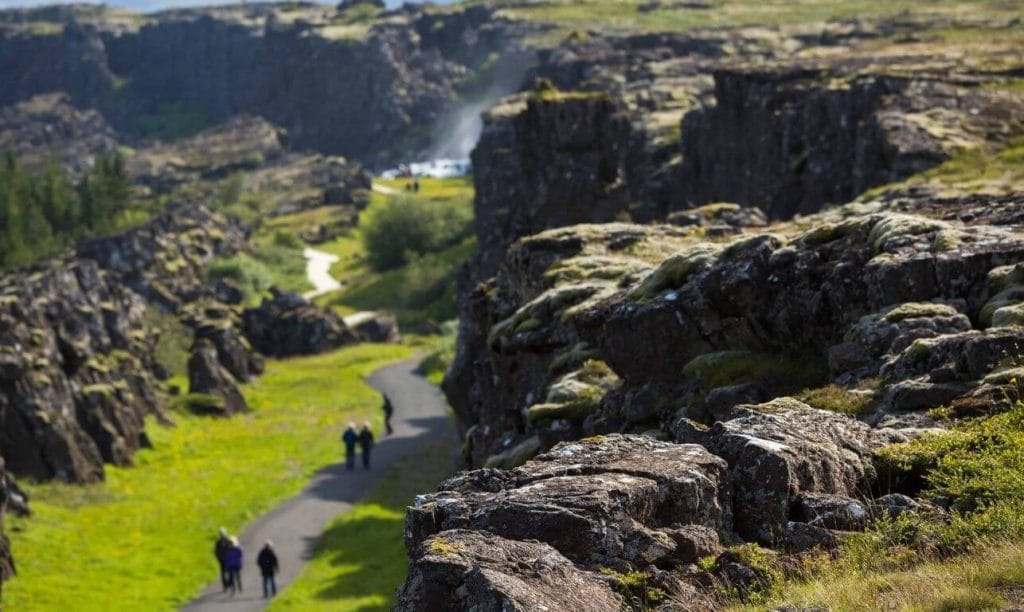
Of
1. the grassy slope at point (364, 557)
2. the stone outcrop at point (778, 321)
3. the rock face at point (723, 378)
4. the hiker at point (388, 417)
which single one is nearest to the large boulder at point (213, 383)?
the hiker at point (388, 417)

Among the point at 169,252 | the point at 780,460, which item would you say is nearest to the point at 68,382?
the point at 780,460

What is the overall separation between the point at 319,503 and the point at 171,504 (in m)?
7.16

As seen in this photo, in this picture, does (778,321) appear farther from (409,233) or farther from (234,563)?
(409,233)

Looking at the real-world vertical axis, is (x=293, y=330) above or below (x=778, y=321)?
below

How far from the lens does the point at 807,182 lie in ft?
235

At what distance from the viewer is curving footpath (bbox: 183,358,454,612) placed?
159 feet

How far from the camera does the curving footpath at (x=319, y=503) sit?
159ft

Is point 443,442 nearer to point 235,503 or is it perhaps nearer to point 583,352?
point 235,503

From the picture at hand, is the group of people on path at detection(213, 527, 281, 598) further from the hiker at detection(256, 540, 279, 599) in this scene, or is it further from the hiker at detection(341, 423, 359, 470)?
the hiker at detection(341, 423, 359, 470)

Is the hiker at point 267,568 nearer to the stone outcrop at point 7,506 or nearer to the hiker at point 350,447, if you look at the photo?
the stone outcrop at point 7,506

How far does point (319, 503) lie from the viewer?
200 ft

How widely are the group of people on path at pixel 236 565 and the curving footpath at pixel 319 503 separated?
0.32 m

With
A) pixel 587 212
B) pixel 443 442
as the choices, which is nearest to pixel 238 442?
pixel 443 442

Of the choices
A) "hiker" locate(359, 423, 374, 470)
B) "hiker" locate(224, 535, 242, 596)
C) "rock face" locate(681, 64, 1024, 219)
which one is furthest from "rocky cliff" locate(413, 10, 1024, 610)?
"hiker" locate(359, 423, 374, 470)
